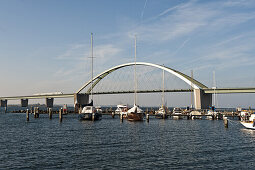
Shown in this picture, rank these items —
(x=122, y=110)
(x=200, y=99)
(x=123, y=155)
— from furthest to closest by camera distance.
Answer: (x=200, y=99), (x=122, y=110), (x=123, y=155)

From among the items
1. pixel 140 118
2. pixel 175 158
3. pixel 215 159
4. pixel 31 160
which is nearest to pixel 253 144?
pixel 215 159

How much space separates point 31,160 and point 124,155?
7339 mm

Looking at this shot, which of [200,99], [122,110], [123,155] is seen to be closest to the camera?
[123,155]

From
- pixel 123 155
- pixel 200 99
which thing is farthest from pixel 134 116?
pixel 200 99

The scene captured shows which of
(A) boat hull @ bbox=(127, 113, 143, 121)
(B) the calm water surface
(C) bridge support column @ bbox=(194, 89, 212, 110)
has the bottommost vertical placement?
(B) the calm water surface

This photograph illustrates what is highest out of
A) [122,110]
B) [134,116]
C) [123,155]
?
[122,110]

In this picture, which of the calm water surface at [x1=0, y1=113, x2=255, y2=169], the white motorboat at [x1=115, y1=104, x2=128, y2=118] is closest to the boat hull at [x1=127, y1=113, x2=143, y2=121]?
the white motorboat at [x1=115, y1=104, x2=128, y2=118]

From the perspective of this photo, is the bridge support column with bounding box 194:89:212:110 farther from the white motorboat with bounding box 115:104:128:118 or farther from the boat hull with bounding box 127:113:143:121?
the boat hull with bounding box 127:113:143:121

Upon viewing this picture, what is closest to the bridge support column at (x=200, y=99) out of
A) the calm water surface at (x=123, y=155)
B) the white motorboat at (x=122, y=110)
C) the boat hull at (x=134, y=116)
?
the white motorboat at (x=122, y=110)

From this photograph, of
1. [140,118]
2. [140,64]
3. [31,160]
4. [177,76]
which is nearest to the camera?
[31,160]

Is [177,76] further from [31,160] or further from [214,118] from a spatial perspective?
[31,160]

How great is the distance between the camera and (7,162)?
1827 centimetres

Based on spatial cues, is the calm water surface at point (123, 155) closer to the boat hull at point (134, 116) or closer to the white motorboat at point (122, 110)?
the boat hull at point (134, 116)

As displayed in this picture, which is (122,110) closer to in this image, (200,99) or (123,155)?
(200,99)
